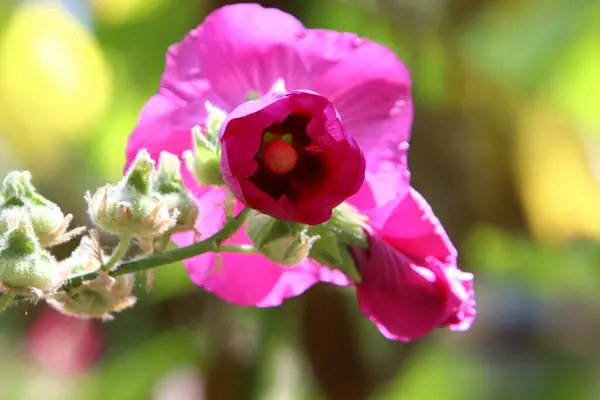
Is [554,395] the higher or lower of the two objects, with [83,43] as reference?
lower

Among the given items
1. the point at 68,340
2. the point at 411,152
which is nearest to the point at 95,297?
the point at 411,152

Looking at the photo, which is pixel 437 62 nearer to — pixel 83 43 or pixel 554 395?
pixel 83 43

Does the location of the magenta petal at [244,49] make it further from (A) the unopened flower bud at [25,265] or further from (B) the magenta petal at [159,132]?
(A) the unopened flower bud at [25,265]

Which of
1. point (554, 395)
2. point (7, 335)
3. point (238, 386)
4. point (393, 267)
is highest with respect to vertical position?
point (393, 267)

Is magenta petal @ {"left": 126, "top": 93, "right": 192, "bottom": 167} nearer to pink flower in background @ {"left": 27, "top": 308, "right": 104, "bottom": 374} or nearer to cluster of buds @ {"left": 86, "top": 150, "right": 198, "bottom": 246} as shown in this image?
cluster of buds @ {"left": 86, "top": 150, "right": 198, "bottom": 246}

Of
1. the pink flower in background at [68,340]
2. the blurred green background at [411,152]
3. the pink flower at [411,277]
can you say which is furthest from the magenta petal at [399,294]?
the pink flower in background at [68,340]

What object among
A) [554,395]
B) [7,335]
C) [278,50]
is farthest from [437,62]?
[7,335]
